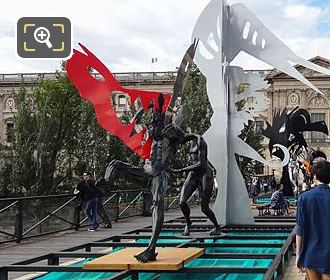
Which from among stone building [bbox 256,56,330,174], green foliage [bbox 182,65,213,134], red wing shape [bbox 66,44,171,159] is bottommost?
red wing shape [bbox 66,44,171,159]

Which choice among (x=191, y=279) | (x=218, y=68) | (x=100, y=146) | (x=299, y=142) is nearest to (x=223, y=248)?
(x=191, y=279)

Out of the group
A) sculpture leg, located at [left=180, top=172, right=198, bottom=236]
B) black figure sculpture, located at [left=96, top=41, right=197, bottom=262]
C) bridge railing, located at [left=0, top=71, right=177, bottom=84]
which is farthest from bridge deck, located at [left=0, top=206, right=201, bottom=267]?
bridge railing, located at [left=0, top=71, right=177, bottom=84]

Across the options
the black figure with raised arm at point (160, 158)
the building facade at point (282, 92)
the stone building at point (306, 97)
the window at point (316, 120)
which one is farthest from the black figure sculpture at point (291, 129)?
the window at point (316, 120)

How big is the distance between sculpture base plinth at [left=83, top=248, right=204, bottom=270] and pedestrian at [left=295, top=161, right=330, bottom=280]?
2.74 metres

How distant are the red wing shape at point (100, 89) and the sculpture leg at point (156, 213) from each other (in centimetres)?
280

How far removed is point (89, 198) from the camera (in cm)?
1817

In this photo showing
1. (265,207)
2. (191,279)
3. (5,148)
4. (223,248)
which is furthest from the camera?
(5,148)

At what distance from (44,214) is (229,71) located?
5.87 metres

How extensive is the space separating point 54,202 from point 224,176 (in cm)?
453

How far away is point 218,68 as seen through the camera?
53.5ft

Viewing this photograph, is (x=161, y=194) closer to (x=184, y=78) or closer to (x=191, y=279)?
(x=191, y=279)

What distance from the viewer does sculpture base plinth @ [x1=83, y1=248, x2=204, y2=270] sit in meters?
8.52

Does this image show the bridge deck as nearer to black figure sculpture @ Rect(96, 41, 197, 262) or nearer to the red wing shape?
the red wing shape

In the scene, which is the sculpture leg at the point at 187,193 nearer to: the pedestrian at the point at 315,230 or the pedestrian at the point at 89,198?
the pedestrian at the point at 89,198
